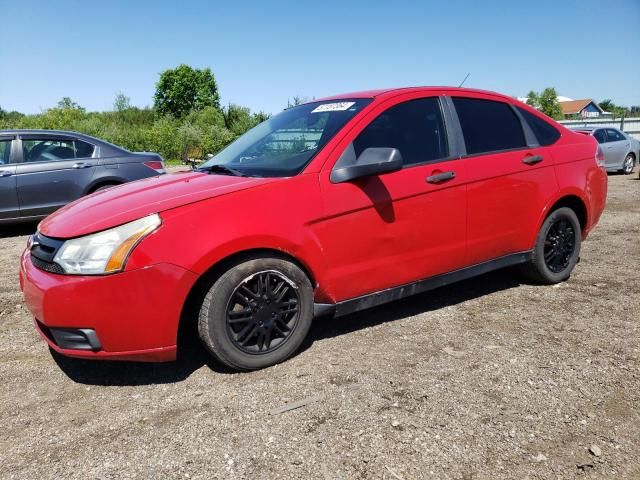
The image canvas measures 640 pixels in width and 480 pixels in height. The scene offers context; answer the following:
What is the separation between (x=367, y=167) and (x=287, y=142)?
0.75 metres

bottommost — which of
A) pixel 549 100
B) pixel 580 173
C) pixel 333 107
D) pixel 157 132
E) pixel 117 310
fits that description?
pixel 117 310

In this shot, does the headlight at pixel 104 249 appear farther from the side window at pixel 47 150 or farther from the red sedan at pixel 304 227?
the side window at pixel 47 150

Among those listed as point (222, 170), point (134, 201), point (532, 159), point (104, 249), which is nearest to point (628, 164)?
point (532, 159)

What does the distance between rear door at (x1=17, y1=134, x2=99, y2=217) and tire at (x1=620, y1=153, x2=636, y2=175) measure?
44.3ft

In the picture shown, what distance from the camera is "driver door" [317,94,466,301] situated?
3135 millimetres

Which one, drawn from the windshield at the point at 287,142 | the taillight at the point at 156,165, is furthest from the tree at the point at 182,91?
the windshield at the point at 287,142

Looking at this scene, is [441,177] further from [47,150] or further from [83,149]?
[47,150]

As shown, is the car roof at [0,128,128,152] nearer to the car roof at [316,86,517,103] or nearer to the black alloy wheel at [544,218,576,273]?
the car roof at [316,86,517,103]

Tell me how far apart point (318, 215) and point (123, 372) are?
1526 mm

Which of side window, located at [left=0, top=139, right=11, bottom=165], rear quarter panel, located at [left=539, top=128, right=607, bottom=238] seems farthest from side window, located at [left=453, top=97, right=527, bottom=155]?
side window, located at [left=0, top=139, right=11, bottom=165]

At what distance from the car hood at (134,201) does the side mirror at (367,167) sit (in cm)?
43

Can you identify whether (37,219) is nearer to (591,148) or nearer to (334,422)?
(334,422)

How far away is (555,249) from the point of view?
4.37 m

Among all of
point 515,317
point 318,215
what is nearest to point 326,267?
point 318,215
